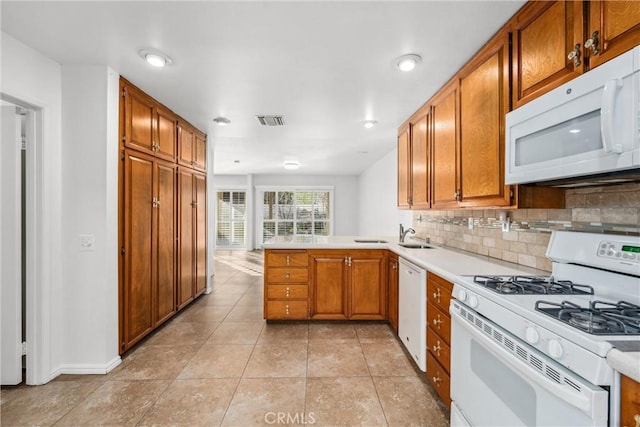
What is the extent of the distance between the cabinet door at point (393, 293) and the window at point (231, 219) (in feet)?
22.6

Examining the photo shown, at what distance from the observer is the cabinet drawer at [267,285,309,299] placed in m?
3.29

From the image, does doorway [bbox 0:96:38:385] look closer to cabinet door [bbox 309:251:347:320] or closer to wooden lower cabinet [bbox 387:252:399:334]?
cabinet door [bbox 309:251:347:320]

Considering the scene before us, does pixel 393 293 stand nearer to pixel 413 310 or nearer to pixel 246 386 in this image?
pixel 413 310

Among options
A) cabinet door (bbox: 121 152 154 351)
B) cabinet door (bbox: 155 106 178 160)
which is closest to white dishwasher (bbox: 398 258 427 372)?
cabinet door (bbox: 121 152 154 351)

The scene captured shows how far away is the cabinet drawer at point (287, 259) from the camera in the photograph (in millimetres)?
3281

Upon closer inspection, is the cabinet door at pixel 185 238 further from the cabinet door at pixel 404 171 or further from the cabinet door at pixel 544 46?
the cabinet door at pixel 544 46

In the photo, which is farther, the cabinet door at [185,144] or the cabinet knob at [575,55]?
the cabinet door at [185,144]

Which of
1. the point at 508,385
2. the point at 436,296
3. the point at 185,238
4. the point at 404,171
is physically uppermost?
the point at 404,171

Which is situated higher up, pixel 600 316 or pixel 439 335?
pixel 600 316

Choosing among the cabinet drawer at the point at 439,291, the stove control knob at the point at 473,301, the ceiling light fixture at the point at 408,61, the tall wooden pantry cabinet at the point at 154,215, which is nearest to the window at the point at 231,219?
the tall wooden pantry cabinet at the point at 154,215

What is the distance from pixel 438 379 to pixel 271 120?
3060 mm

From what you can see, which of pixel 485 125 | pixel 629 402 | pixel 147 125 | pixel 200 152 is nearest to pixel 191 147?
pixel 200 152

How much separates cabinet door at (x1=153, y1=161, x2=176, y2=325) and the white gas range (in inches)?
109

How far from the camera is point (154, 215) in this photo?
297 cm
